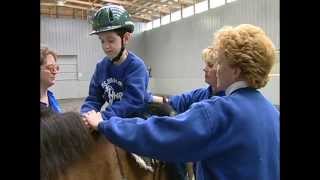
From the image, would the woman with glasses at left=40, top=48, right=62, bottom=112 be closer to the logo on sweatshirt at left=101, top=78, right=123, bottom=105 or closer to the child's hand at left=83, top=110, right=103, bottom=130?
the logo on sweatshirt at left=101, top=78, right=123, bottom=105

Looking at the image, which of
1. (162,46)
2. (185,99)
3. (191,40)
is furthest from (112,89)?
(162,46)

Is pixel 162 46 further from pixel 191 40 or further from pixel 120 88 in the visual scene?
pixel 120 88

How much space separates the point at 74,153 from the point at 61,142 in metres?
0.05

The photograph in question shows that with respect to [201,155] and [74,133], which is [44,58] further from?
[201,155]

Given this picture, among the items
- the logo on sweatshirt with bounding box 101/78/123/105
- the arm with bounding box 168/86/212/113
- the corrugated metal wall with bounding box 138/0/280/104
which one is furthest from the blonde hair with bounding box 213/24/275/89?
the corrugated metal wall with bounding box 138/0/280/104

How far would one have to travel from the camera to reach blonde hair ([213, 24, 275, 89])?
3.59 feet

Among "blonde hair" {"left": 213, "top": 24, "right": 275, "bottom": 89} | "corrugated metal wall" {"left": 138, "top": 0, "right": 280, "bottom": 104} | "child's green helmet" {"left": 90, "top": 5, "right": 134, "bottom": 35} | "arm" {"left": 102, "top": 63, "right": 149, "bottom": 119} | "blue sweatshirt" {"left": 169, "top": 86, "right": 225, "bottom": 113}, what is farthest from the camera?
"corrugated metal wall" {"left": 138, "top": 0, "right": 280, "bottom": 104}

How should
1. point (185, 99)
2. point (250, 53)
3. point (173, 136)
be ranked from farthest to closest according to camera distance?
point (185, 99) < point (250, 53) < point (173, 136)

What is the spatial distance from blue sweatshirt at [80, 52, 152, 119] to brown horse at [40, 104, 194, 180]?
30 cm

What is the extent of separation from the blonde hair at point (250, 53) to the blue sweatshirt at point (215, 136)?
7cm

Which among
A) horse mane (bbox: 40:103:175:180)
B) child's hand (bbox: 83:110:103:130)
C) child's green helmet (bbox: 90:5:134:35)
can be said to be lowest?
horse mane (bbox: 40:103:175:180)

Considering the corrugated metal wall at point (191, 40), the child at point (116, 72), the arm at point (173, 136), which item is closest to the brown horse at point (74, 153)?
the arm at point (173, 136)

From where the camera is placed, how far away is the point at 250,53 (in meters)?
1.09
